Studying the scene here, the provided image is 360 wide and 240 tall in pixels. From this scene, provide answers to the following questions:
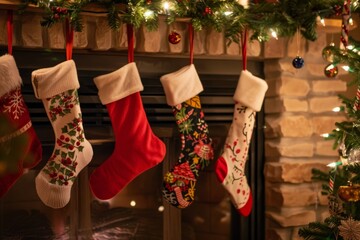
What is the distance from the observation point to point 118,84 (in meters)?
1.92

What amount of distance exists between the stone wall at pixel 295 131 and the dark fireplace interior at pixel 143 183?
0.23 feet

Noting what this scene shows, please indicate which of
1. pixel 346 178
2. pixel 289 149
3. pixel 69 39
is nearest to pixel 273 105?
pixel 289 149

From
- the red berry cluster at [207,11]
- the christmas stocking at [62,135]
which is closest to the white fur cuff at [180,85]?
the red berry cluster at [207,11]

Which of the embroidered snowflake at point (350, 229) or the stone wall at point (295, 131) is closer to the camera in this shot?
the embroidered snowflake at point (350, 229)

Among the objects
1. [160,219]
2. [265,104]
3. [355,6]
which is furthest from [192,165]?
[355,6]

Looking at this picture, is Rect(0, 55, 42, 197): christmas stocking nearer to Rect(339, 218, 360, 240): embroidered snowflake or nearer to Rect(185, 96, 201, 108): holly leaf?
Rect(185, 96, 201, 108): holly leaf

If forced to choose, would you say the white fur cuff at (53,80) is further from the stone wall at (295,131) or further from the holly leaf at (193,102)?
the stone wall at (295,131)

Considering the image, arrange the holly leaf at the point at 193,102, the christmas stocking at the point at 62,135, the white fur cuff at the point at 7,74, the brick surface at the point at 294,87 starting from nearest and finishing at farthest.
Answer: the white fur cuff at the point at 7,74
the christmas stocking at the point at 62,135
the holly leaf at the point at 193,102
the brick surface at the point at 294,87

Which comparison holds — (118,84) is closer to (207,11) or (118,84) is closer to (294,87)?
(207,11)

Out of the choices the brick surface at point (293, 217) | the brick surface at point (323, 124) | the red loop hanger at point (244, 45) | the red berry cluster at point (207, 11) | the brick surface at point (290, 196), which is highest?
the red berry cluster at point (207, 11)

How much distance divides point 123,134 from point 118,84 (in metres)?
0.20

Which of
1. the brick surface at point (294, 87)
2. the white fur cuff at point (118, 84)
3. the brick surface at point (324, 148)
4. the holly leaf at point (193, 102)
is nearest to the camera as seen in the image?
the white fur cuff at point (118, 84)

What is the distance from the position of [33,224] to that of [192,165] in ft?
2.34

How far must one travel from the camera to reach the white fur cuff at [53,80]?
5.87 ft
